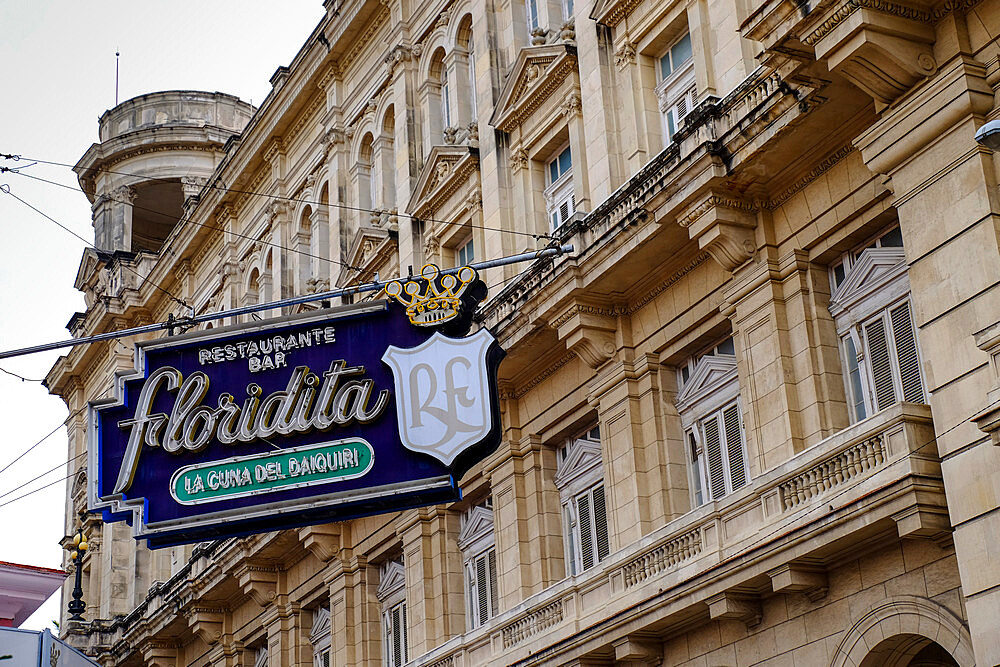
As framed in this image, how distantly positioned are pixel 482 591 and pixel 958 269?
1339 cm

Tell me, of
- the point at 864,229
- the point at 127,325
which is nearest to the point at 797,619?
the point at 864,229

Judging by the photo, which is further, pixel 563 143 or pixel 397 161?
pixel 397 161

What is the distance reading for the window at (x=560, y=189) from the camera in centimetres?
2680

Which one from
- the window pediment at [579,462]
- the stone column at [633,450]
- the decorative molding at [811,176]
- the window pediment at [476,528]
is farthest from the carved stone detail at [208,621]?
the decorative molding at [811,176]

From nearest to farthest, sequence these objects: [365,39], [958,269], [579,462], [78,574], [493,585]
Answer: [958,269] < [579,462] < [493,585] < [365,39] < [78,574]

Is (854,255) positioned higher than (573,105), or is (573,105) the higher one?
(573,105)

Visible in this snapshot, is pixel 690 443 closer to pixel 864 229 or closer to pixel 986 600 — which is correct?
pixel 864 229

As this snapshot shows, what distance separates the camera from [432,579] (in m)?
28.0

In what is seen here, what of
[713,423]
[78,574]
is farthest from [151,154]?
[713,423]

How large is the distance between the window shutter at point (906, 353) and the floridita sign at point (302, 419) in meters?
5.15

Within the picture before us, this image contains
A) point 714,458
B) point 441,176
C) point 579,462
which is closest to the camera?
point 714,458

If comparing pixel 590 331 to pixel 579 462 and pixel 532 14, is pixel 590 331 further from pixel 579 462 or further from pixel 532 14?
pixel 532 14

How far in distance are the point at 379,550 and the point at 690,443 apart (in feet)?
32.5

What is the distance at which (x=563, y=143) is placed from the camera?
2723 cm
